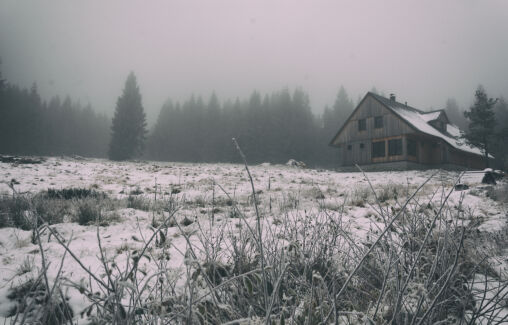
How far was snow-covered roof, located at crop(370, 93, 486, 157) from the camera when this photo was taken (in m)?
23.8

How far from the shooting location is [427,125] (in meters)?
25.8

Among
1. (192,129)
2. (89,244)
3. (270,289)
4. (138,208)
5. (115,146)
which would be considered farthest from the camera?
(192,129)

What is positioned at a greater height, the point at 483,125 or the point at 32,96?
the point at 32,96

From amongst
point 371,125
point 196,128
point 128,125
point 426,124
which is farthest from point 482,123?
point 196,128

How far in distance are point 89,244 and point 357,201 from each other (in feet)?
16.1

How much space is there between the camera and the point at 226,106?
215 ft

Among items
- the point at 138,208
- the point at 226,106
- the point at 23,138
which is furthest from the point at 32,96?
the point at 138,208

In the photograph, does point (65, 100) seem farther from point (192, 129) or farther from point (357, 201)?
point (357, 201)

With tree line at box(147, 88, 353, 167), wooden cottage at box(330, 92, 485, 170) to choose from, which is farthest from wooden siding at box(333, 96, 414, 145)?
tree line at box(147, 88, 353, 167)

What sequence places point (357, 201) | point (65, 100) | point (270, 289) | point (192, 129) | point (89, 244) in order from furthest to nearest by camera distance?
point (65, 100) < point (192, 129) < point (357, 201) < point (89, 244) < point (270, 289)

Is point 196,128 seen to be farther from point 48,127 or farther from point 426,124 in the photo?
point 426,124

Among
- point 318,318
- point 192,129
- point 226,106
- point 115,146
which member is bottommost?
point 318,318

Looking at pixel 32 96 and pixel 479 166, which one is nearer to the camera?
pixel 479 166

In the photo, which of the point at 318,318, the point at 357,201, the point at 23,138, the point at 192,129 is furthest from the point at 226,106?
the point at 318,318
